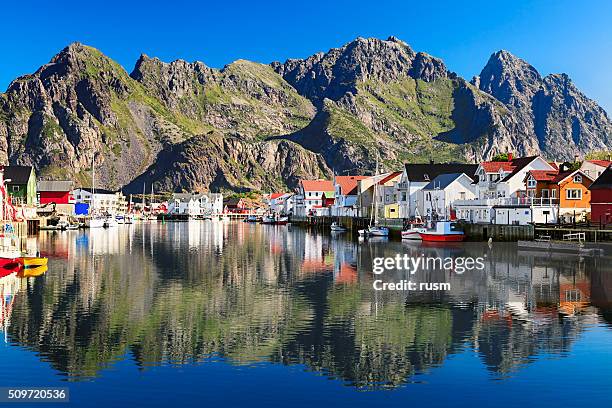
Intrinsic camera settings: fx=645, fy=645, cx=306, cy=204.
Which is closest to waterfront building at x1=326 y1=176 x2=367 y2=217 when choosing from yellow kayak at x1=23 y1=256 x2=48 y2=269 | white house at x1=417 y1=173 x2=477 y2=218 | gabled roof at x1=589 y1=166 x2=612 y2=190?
white house at x1=417 y1=173 x2=477 y2=218

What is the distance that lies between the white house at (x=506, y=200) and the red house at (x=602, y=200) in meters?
7.93

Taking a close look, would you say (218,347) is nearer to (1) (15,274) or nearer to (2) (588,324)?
(2) (588,324)

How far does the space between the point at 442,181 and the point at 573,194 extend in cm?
2858

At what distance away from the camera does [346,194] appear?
17412 centimetres

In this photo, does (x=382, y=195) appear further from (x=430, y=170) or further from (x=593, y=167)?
(x=593, y=167)

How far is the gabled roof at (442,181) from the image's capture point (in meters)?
121

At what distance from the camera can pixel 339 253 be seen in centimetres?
8206

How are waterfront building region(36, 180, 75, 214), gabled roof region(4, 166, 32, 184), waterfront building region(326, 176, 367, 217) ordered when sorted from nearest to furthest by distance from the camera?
gabled roof region(4, 166, 32, 184) < waterfront building region(326, 176, 367, 217) < waterfront building region(36, 180, 75, 214)

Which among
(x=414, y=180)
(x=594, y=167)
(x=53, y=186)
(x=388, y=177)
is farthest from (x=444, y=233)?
(x=53, y=186)

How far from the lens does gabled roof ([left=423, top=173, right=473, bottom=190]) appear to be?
121250 mm

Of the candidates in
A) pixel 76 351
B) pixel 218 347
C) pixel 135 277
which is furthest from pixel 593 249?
pixel 76 351

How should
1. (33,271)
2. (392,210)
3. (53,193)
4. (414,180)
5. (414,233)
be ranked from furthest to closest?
(53,193), (392,210), (414,180), (414,233), (33,271)

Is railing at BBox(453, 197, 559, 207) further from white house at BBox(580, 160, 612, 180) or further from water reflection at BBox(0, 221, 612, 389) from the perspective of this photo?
water reflection at BBox(0, 221, 612, 389)

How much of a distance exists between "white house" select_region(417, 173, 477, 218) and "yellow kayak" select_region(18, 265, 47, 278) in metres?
75.4
